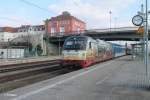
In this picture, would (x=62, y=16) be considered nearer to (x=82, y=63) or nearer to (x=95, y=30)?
(x=95, y=30)

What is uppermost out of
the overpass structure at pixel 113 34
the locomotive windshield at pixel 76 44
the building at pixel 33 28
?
the building at pixel 33 28

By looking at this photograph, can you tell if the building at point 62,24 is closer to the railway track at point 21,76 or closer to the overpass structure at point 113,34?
the overpass structure at point 113,34

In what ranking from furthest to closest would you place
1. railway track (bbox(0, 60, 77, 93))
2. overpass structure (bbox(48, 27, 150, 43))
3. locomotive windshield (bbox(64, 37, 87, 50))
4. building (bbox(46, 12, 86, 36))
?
1. building (bbox(46, 12, 86, 36))
2. overpass structure (bbox(48, 27, 150, 43))
3. locomotive windshield (bbox(64, 37, 87, 50))
4. railway track (bbox(0, 60, 77, 93))

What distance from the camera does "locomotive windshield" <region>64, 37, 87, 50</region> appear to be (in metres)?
27.5

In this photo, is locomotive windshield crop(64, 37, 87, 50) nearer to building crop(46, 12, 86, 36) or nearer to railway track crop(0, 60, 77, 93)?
railway track crop(0, 60, 77, 93)

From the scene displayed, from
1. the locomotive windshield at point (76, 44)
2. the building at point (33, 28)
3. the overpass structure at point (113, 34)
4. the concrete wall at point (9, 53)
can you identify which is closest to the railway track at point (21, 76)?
the locomotive windshield at point (76, 44)

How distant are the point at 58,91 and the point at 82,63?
14.6 meters

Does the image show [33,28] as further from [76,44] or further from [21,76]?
[21,76]

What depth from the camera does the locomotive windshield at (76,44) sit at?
27.5 metres

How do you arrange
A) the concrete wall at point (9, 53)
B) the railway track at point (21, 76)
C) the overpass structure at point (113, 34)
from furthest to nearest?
the overpass structure at point (113, 34) → the concrete wall at point (9, 53) → the railway track at point (21, 76)

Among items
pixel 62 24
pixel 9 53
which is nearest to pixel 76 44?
pixel 9 53

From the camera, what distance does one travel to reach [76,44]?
2784 centimetres

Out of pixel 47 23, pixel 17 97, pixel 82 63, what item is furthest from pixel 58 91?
pixel 47 23

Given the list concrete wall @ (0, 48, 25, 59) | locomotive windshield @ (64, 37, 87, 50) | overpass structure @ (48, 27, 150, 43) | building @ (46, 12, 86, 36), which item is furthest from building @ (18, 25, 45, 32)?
locomotive windshield @ (64, 37, 87, 50)
